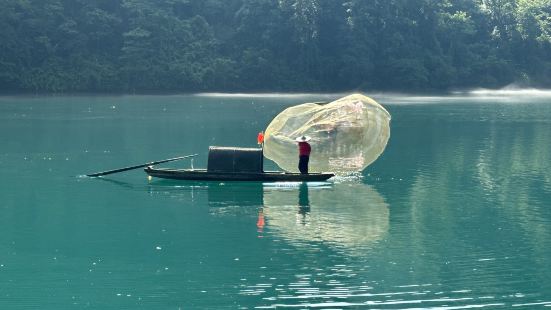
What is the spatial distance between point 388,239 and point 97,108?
213ft

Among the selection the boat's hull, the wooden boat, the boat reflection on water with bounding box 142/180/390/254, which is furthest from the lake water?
the wooden boat

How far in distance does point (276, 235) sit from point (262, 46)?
104 meters

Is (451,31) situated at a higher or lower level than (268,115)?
higher

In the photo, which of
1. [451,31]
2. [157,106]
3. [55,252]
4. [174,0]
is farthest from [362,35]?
[55,252]

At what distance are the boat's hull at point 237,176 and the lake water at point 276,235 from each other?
0.33 m

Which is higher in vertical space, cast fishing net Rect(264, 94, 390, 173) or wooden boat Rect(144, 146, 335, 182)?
cast fishing net Rect(264, 94, 390, 173)

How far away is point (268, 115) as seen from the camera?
76938 millimetres

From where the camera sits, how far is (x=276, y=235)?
83.3 feet

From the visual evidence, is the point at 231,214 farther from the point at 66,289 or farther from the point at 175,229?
the point at 66,289

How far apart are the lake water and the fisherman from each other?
2.53 feet

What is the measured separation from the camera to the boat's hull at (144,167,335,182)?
1341 inches

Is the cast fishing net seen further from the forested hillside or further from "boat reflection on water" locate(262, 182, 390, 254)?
the forested hillside

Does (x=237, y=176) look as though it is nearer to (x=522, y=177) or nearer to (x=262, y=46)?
(x=522, y=177)

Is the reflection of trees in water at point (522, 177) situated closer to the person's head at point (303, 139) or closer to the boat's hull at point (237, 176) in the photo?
the boat's hull at point (237, 176)
